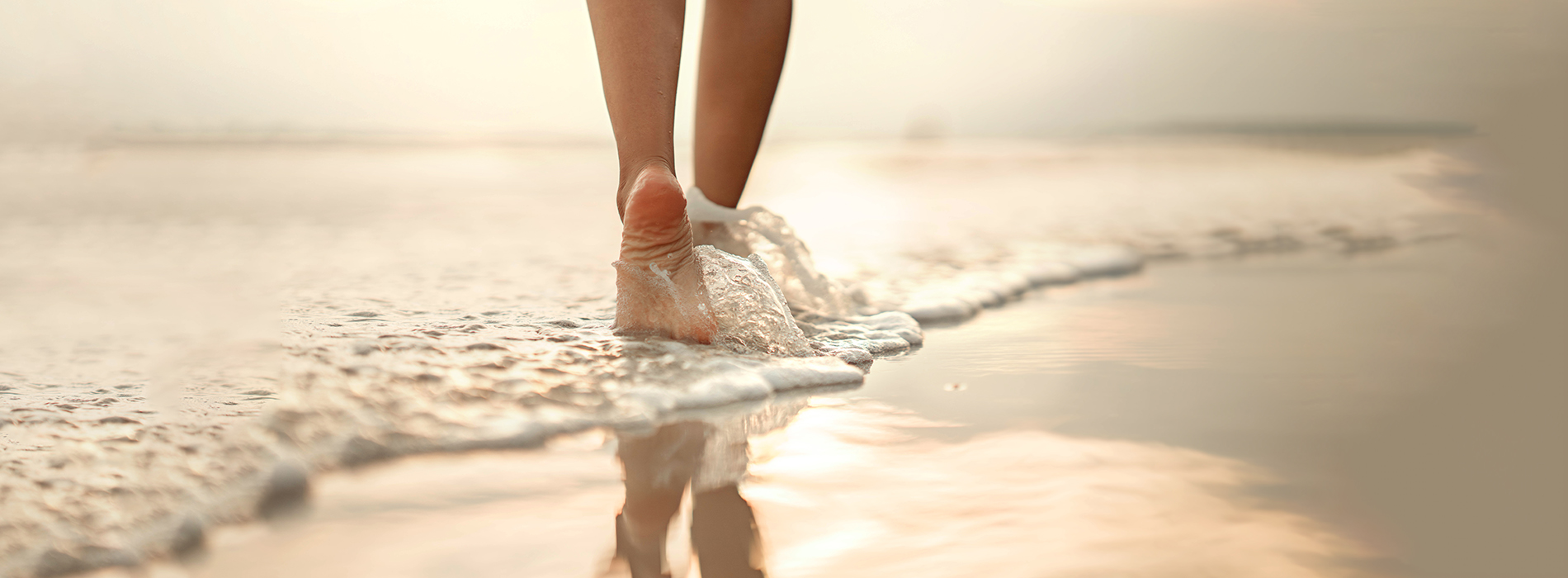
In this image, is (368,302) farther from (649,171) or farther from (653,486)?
(653,486)

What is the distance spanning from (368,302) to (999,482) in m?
1.27

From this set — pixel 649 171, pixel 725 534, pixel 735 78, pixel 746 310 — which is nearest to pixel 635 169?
pixel 649 171

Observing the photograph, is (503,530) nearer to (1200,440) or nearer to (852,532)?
(852,532)

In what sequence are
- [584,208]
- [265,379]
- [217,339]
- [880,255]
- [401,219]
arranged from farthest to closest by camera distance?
[584,208] → [401,219] → [880,255] → [217,339] → [265,379]

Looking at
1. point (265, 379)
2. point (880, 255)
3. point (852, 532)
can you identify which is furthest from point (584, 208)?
point (852, 532)

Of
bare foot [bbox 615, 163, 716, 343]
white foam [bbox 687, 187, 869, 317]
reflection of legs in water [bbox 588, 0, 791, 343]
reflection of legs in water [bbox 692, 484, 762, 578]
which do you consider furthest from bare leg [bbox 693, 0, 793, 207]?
reflection of legs in water [bbox 692, 484, 762, 578]

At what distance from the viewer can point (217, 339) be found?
1.38 metres

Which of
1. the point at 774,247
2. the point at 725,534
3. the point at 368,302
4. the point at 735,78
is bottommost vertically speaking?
the point at 725,534

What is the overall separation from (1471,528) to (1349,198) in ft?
12.5

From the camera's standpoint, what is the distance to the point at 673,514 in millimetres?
802

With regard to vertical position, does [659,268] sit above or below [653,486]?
above

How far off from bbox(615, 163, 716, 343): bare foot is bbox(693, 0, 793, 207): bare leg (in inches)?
17.3

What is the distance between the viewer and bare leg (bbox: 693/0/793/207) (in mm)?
1702

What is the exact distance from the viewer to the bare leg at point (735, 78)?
1702 mm
